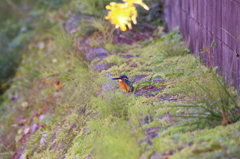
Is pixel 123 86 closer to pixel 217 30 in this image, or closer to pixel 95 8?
pixel 217 30

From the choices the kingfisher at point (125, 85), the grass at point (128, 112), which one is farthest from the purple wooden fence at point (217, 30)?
the kingfisher at point (125, 85)

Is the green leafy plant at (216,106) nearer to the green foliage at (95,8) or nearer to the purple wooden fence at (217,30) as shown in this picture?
the purple wooden fence at (217,30)

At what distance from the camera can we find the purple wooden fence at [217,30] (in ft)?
8.52

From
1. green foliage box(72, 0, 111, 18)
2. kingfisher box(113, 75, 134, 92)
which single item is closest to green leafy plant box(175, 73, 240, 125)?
kingfisher box(113, 75, 134, 92)

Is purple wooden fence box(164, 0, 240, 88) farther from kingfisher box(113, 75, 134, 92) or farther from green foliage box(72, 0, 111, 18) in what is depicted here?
green foliage box(72, 0, 111, 18)

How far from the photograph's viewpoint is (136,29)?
226 inches

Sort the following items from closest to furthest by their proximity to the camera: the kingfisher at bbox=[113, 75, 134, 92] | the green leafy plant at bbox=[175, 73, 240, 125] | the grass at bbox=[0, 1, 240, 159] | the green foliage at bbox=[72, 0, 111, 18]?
the grass at bbox=[0, 1, 240, 159] < the green leafy plant at bbox=[175, 73, 240, 125] < the kingfisher at bbox=[113, 75, 134, 92] < the green foliage at bbox=[72, 0, 111, 18]

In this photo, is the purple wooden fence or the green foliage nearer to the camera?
the purple wooden fence

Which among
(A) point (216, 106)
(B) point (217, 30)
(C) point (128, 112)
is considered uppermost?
(B) point (217, 30)

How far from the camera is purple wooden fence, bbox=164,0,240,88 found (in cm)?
260

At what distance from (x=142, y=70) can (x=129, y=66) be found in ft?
0.68

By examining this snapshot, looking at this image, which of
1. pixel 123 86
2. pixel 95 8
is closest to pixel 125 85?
pixel 123 86

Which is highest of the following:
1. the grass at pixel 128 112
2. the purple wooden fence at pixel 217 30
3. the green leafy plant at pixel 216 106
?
the purple wooden fence at pixel 217 30

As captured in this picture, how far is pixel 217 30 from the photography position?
3018 millimetres
